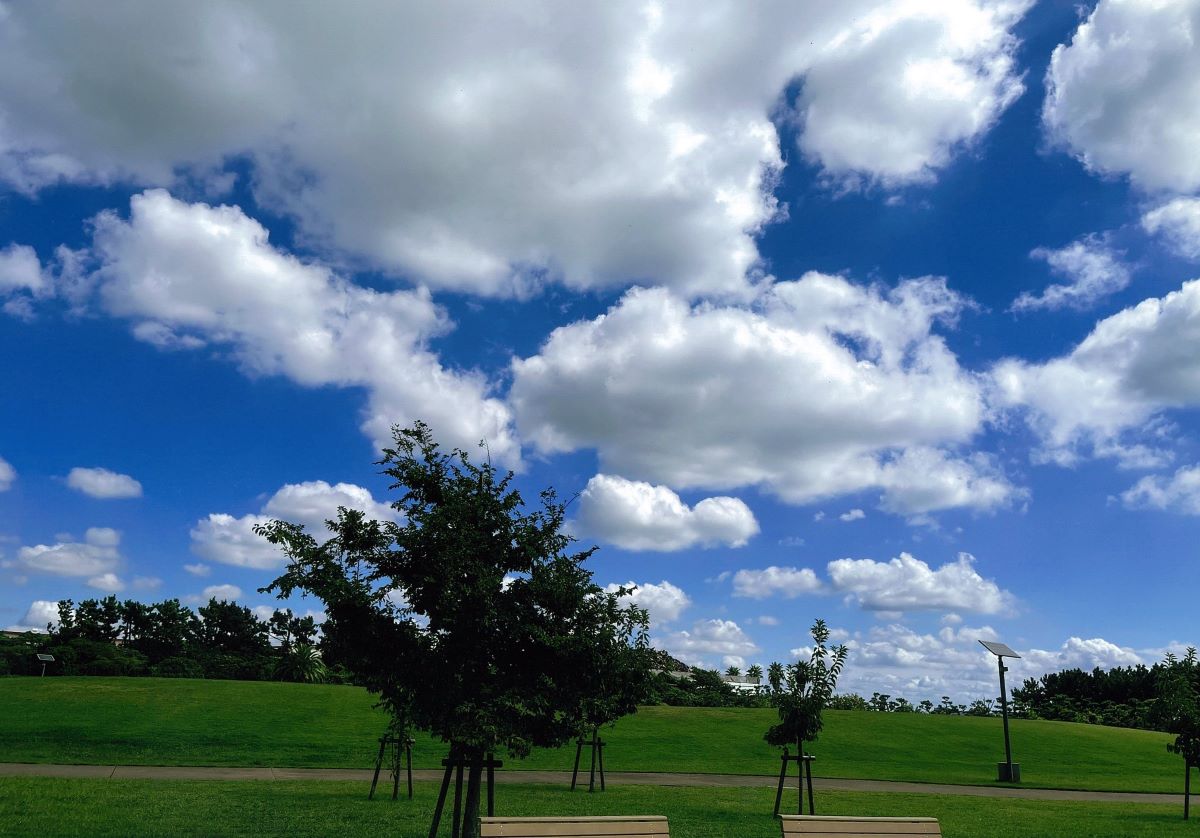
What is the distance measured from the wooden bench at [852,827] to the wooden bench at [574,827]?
3.86 feet

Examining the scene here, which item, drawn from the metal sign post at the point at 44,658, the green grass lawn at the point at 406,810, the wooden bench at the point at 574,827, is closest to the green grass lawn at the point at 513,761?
the green grass lawn at the point at 406,810

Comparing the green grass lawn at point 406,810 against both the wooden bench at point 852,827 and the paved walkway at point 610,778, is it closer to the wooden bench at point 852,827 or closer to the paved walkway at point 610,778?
the paved walkway at point 610,778

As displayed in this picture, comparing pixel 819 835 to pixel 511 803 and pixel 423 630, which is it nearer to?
pixel 423 630

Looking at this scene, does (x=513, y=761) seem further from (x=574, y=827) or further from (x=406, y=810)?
(x=574, y=827)

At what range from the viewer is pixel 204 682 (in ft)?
163

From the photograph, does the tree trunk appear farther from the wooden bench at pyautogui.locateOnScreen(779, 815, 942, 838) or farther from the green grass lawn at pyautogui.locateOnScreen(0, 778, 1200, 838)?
the wooden bench at pyautogui.locateOnScreen(779, 815, 942, 838)

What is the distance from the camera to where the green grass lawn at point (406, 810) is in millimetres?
15672

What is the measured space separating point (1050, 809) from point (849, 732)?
76.6 feet

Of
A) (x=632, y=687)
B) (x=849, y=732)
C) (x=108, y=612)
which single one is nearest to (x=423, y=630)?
(x=632, y=687)

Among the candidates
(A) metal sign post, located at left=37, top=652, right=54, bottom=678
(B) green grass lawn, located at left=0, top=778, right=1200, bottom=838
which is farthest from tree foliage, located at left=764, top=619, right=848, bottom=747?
(A) metal sign post, located at left=37, top=652, right=54, bottom=678

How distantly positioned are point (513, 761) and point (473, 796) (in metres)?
23.8

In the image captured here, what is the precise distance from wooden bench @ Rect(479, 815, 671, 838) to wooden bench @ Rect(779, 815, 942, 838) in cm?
118

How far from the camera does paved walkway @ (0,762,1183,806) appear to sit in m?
25.5

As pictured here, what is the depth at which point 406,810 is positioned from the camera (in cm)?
1848
